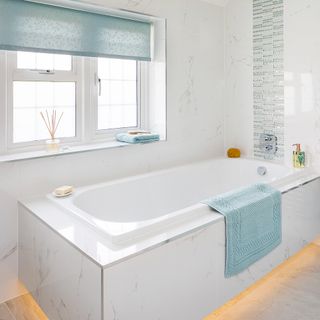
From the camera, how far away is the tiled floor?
207 centimetres

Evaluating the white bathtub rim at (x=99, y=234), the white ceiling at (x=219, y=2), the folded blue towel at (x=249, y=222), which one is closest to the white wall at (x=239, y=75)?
the white ceiling at (x=219, y=2)

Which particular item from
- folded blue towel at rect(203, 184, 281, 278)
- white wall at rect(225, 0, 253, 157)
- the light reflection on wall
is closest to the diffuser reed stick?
folded blue towel at rect(203, 184, 281, 278)

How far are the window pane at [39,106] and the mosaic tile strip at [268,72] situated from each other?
1.74 m

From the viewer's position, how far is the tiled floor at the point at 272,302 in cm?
207

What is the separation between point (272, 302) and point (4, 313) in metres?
1.65

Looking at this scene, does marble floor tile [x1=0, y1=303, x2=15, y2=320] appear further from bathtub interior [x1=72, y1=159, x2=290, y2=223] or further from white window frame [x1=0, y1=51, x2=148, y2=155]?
white window frame [x1=0, y1=51, x2=148, y2=155]

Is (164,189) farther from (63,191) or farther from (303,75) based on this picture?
(303,75)

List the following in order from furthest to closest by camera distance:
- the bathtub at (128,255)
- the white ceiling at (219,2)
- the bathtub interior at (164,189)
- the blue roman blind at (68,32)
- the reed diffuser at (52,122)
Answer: the white ceiling at (219,2) → the reed diffuser at (52,122) → the bathtub interior at (164,189) → the blue roman blind at (68,32) → the bathtub at (128,255)

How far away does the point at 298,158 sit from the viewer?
3.04m

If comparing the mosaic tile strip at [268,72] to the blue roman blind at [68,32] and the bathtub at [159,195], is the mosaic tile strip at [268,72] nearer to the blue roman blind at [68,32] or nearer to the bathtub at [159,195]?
the bathtub at [159,195]

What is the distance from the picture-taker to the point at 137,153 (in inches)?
114

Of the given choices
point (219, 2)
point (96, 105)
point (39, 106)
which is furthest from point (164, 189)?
point (219, 2)

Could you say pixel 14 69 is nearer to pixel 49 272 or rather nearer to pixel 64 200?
pixel 64 200

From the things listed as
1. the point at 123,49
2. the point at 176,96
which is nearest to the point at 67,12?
the point at 123,49
